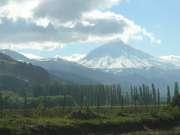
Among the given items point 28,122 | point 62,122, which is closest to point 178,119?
point 62,122

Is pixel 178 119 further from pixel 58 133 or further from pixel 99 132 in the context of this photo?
pixel 58 133

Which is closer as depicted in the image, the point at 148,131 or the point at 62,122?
the point at 62,122

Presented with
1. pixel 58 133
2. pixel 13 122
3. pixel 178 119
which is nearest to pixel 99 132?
pixel 58 133

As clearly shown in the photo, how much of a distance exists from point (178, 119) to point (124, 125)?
3229 centimetres

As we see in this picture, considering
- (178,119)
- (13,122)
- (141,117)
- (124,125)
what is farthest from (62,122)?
(178,119)

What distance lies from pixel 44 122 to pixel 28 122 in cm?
414

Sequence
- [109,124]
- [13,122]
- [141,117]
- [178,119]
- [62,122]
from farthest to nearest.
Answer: [178,119]
[141,117]
[109,124]
[62,122]
[13,122]

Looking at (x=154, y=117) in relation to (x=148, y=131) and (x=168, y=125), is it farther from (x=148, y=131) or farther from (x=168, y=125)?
(x=148, y=131)

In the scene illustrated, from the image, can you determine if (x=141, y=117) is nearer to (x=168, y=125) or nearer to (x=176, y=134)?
(x=168, y=125)

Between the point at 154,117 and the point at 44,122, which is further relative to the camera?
the point at 154,117

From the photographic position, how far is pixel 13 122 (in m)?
109

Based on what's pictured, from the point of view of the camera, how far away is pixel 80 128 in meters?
119

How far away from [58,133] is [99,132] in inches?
617

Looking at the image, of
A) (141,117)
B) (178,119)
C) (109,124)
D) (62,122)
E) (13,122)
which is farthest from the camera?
(178,119)
